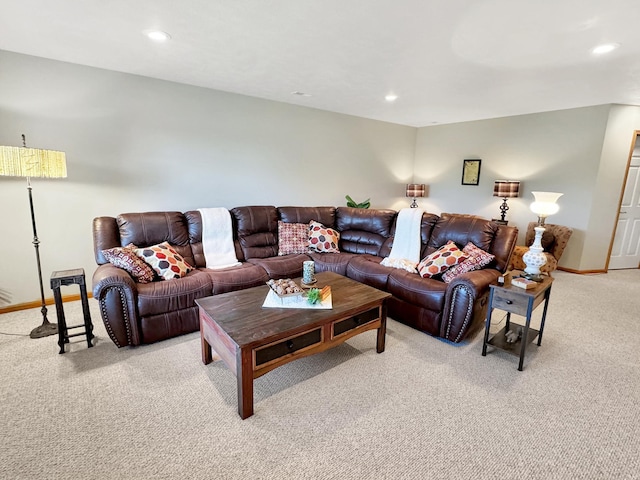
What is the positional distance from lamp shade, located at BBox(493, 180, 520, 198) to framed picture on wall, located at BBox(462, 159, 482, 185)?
57cm

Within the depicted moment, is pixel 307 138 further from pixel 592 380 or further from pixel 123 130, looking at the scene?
pixel 592 380

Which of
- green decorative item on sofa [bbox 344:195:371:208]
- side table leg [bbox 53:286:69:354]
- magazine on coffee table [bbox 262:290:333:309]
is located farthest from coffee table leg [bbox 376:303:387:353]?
green decorative item on sofa [bbox 344:195:371:208]

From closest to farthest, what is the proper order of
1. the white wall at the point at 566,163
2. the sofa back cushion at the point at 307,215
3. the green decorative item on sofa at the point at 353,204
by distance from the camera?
the sofa back cushion at the point at 307,215
the white wall at the point at 566,163
the green decorative item on sofa at the point at 353,204

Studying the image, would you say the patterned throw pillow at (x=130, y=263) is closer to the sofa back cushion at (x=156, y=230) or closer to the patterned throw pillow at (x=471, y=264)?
the sofa back cushion at (x=156, y=230)

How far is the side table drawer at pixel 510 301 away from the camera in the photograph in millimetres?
2264

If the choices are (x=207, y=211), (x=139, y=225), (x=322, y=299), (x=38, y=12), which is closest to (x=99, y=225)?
(x=139, y=225)

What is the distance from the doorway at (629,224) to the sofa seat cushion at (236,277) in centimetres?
546

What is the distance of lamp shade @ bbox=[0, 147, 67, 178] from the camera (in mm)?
2346

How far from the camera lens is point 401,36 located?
232 cm

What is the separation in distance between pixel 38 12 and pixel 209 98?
1843 mm

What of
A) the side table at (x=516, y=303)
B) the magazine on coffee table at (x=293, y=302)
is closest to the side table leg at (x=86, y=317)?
the magazine on coffee table at (x=293, y=302)

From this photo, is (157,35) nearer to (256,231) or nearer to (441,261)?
(256,231)

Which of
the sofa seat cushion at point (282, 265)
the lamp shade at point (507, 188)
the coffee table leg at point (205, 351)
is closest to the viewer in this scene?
the coffee table leg at point (205, 351)

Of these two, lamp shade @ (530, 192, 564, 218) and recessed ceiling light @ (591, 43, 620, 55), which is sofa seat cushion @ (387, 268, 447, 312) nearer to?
lamp shade @ (530, 192, 564, 218)
